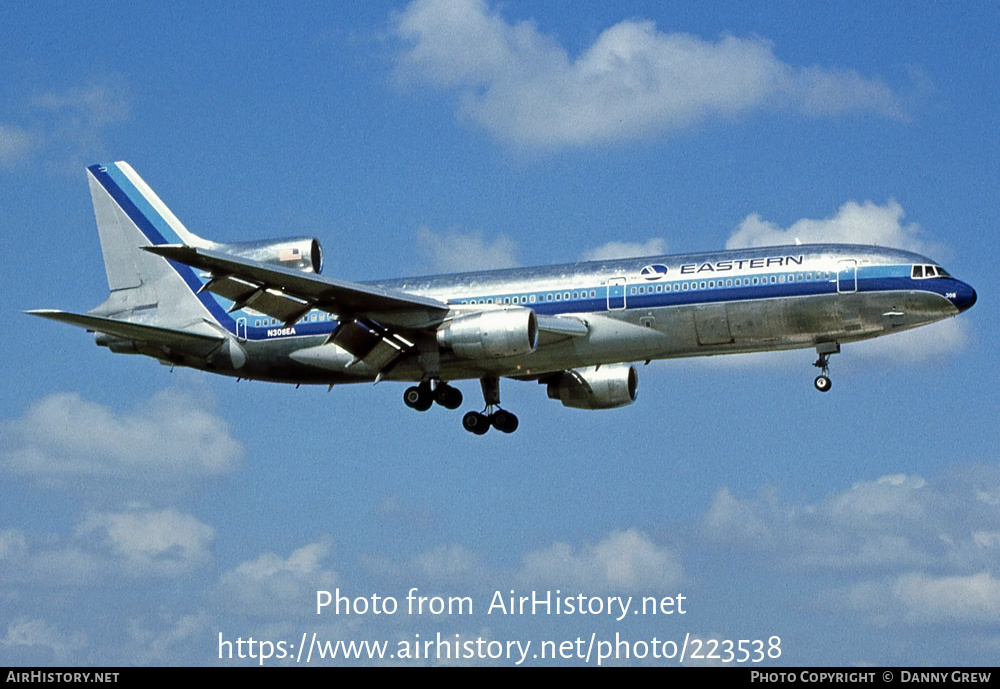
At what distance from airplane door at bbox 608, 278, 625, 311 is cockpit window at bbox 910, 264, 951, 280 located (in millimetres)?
9062

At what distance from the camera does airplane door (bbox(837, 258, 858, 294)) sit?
156 ft

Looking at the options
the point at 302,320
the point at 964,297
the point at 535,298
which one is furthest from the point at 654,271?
the point at 302,320

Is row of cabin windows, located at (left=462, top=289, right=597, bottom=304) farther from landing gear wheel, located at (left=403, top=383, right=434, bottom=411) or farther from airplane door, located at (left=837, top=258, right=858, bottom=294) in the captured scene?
airplane door, located at (left=837, top=258, right=858, bottom=294)

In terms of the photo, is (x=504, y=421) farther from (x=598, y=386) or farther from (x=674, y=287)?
(x=674, y=287)

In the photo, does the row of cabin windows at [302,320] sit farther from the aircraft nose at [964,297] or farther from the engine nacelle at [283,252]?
the aircraft nose at [964,297]

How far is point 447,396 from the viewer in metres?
53.1

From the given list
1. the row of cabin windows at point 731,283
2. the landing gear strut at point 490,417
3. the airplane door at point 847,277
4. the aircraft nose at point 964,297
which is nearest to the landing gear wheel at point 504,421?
the landing gear strut at point 490,417

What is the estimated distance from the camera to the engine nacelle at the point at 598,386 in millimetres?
56438

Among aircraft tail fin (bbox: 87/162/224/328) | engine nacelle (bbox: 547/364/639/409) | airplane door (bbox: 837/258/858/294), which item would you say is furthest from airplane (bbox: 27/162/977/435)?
engine nacelle (bbox: 547/364/639/409)

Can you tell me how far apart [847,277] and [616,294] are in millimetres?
7314

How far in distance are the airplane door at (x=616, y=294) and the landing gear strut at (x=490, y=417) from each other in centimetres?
697
